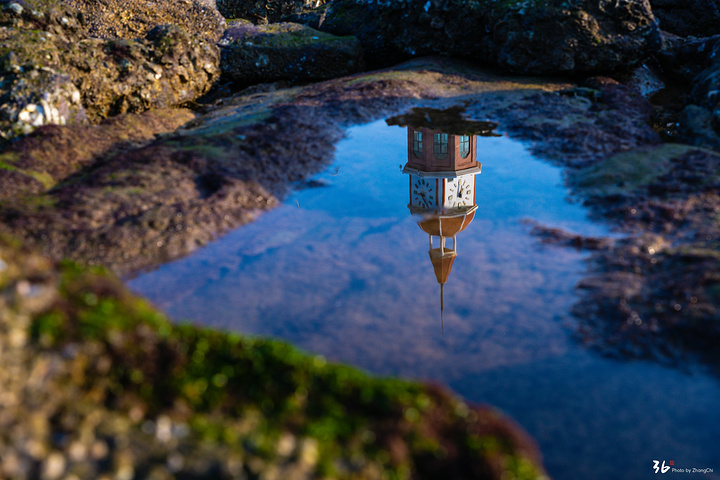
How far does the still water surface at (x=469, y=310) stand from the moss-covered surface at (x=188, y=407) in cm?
105

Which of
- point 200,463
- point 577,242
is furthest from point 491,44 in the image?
point 200,463

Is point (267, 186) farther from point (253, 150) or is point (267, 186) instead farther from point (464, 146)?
point (464, 146)

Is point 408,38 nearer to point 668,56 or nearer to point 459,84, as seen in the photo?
point 459,84

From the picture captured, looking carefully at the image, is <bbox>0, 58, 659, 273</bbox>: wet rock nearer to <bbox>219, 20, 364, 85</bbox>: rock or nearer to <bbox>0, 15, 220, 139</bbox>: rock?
<bbox>0, 15, 220, 139</bbox>: rock

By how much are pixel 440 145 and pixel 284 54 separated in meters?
6.29

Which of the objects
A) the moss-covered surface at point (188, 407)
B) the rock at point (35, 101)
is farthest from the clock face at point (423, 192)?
the rock at point (35, 101)

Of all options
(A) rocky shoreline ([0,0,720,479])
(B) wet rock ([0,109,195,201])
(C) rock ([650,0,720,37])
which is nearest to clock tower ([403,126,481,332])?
(A) rocky shoreline ([0,0,720,479])

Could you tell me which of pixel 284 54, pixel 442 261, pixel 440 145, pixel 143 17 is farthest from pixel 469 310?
pixel 143 17

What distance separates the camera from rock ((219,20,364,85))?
41.0ft

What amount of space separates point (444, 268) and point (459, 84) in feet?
24.4

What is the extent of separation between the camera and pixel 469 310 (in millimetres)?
4750

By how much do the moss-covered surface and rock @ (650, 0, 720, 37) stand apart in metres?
17.3

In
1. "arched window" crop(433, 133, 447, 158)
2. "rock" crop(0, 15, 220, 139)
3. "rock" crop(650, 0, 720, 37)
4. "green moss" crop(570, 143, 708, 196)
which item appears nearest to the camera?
"green moss" crop(570, 143, 708, 196)

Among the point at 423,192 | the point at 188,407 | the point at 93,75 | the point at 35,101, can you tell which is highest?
the point at 93,75
